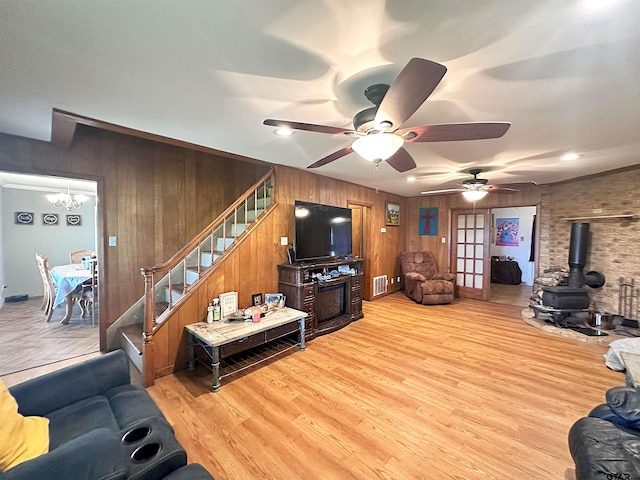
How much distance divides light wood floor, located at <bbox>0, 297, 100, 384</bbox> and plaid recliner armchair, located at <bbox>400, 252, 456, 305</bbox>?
541 centimetres

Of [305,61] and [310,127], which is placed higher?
[305,61]

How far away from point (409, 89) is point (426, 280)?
5185mm

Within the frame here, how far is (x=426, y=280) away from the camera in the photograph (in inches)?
227

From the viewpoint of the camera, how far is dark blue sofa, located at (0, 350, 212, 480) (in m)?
0.92

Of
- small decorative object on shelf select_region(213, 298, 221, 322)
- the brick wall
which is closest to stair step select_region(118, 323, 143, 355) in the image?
small decorative object on shelf select_region(213, 298, 221, 322)

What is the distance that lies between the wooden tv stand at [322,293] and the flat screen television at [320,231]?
17 cm

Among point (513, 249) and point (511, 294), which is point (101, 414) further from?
point (513, 249)

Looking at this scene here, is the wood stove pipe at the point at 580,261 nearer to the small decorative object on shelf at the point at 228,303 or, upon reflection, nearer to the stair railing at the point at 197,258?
the stair railing at the point at 197,258

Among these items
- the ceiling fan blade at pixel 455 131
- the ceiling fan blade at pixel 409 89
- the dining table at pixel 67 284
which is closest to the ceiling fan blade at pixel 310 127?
the ceiling fan blade at pixel 409 89

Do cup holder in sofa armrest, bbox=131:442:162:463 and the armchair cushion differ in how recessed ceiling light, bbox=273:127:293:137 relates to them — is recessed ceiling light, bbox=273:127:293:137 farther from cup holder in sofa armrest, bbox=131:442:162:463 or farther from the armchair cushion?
the armchair cushion

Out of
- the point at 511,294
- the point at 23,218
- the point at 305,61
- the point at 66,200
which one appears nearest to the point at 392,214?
the point at 511,294

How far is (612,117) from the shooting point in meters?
2.17

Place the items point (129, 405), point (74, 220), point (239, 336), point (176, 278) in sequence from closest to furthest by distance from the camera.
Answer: point (129, 405) < point (239, 336) < point (176, 278) < point (74, 220)

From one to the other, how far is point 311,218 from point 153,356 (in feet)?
8.13
